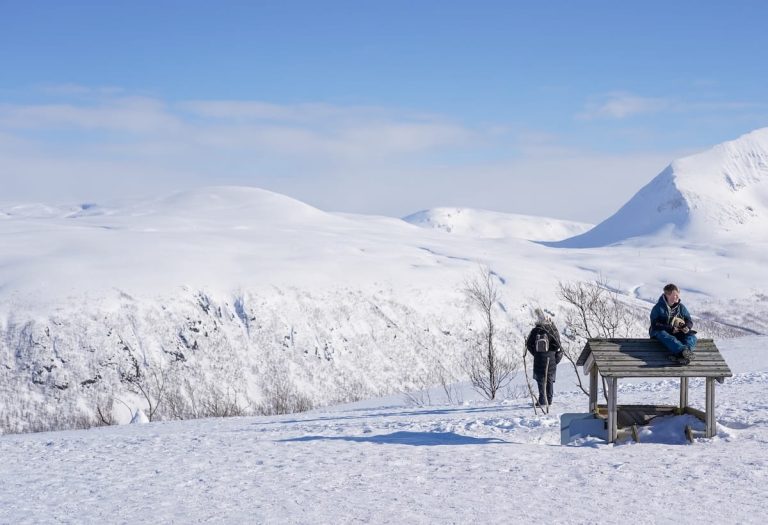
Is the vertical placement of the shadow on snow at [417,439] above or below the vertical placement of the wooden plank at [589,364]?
below

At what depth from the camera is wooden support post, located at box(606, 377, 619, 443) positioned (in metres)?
14.3

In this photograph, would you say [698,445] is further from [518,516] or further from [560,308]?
[560,308]

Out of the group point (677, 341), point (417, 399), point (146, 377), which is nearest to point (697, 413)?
point (677, 341)

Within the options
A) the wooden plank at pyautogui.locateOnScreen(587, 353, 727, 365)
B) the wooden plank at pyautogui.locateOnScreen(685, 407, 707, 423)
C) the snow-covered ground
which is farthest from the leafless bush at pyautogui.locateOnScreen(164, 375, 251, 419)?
the wooden plank at pyautogui.locateOnScreen(587, 353, 727, 365)

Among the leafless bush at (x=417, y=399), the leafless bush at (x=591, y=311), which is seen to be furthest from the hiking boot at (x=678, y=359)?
the leafless bush at (x=417, y=399)

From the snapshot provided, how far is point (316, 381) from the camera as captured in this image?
66500mm

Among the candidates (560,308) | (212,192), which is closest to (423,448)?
(560,308)

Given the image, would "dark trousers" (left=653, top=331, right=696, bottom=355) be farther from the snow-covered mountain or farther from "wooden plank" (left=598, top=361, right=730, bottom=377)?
the snow-covered mountain

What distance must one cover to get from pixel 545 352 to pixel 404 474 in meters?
8.05

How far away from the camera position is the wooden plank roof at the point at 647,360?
46.4 ft

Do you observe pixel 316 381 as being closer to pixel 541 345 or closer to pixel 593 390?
pixel 541 345

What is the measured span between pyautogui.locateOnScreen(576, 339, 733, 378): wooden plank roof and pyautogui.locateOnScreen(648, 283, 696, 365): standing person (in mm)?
146

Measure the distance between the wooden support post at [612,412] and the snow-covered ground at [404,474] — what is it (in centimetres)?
27

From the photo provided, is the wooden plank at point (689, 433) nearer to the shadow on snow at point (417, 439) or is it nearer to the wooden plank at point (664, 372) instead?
the wooden plank at point (664, 372)
